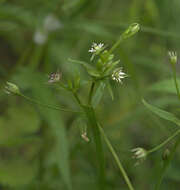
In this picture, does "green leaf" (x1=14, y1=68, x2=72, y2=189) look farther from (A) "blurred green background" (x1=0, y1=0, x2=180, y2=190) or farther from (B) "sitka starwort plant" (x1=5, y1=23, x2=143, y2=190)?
(B) "sitka starwort plant" (x1=5, y1=23, x2=143, y2=190)

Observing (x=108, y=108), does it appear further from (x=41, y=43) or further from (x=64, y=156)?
(x=64, y=156)

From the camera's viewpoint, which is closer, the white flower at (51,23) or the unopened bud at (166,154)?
the unopened bud at (166,154)

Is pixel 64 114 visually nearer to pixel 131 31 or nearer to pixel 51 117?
pixel 51 117

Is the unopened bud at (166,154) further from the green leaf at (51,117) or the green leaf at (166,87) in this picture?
the green leaf at (51,117)

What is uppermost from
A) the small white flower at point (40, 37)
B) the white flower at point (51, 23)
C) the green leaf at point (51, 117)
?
the white flower at point (51, 23)

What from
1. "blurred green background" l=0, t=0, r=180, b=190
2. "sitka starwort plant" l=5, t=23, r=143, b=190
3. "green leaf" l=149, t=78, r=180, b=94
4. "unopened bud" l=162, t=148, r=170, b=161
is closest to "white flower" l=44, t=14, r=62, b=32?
"blurred green background" l=0, t=0, r=180, b=190

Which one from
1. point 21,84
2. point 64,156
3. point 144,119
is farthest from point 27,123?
point 144,119

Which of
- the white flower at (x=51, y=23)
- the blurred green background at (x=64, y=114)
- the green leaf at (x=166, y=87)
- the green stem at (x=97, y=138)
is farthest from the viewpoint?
the white flower at (x=51, y=23)

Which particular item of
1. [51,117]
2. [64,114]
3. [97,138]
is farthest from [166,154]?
[64,114]

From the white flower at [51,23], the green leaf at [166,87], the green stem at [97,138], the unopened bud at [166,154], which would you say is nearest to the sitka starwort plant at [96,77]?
the green stem at [97,138]
